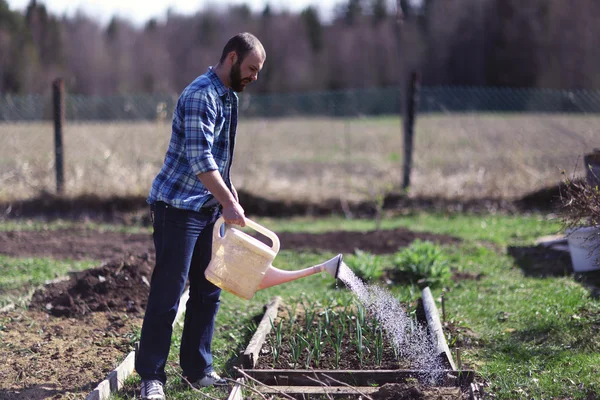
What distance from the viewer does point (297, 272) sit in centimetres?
364

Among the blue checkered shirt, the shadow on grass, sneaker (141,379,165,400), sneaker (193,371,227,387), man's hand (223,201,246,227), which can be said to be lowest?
the shadow on grass

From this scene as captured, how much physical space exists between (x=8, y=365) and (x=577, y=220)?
13.8 feet

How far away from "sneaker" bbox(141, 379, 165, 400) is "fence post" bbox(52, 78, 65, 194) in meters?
7.94

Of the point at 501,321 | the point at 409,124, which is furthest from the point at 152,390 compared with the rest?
the point at 409,124

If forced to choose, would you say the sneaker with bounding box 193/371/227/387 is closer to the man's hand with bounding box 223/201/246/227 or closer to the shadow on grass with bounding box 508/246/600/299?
the man's hand with bounding box 223/201/246/227

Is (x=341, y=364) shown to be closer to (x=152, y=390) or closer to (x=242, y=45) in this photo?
(x=152, y=390)

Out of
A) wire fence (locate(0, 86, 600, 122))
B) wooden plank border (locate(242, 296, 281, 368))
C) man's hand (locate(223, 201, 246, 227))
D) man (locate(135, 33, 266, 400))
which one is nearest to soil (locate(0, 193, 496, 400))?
man (locate(135, 33, 266, 400))

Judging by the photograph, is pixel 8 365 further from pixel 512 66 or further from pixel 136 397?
pixel 512 66

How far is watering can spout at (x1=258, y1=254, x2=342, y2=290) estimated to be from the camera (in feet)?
11.9

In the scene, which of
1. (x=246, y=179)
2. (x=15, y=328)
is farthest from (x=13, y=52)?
(x=15, y=328)

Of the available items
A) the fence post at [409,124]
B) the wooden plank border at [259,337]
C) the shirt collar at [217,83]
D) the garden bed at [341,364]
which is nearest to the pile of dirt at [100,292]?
the wooden plank border at [259,337]

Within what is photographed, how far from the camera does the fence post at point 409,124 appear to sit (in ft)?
36.9

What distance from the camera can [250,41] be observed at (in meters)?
3.51

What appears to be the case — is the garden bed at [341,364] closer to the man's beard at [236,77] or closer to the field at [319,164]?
the man's beard at [236,77]
